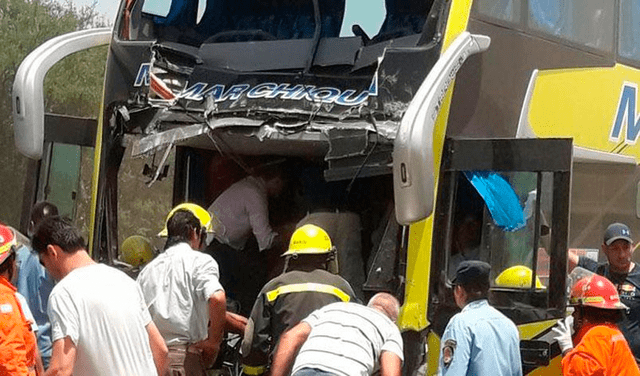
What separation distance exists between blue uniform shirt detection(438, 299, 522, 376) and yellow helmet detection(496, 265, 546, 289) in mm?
1097

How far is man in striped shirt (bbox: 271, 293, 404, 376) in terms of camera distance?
6180mm

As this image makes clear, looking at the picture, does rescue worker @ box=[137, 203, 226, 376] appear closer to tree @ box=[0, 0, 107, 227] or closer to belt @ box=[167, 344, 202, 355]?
belt @ box=[167, 344, 202, 355]

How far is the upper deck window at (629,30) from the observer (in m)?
9.45

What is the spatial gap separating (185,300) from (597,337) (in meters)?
2.14

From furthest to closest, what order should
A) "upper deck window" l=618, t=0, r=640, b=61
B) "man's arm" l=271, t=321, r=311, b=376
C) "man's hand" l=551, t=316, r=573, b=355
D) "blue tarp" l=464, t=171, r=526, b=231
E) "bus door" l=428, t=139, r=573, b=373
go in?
"upper deck window" l=618, t=0, r=640, b=61 < "blue tarp" l=464, t=171, r=526, b=231 < "bus door" l=428, t=139, r=573, b=373 < "man's hand" l=551, t=316, r=573, b=355 < "man's arm" l=271, t=321, r=311, b=376

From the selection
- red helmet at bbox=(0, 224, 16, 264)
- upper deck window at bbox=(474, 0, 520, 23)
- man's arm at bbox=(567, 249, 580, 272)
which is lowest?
man's arm at bbox=(567, 249, 580, 272)

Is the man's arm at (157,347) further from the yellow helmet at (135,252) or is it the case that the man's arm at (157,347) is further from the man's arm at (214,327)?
the yellow helmet at (135,252)

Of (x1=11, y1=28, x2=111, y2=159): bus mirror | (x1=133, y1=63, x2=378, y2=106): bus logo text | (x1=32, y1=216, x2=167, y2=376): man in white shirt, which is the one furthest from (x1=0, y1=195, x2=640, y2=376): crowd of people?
(x1=133, y1=63, x2=378, y2=106): bus logo text

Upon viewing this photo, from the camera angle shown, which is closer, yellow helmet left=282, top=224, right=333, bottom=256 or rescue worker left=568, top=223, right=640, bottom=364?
yellow helmet left=282, top=224, right=333, bottom=256

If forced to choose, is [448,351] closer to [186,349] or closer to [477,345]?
[477,345]

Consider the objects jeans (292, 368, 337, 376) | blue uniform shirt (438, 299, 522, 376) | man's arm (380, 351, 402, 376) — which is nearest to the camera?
jeans (292, 368, 337, 376)

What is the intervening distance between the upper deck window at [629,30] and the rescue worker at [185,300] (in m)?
3.50

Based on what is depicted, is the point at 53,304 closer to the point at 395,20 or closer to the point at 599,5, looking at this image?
the point at 395,20

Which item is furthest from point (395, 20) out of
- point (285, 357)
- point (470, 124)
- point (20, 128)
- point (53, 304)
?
point (53, 304)
